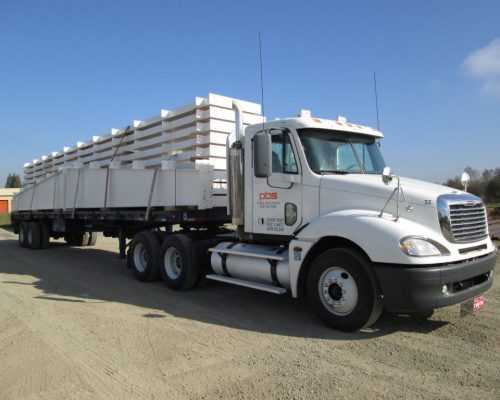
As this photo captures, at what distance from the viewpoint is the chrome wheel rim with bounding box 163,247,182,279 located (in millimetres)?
7973

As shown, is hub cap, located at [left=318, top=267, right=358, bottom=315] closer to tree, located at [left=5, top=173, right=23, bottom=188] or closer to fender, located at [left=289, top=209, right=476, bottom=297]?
fender, located at [left=289, top=209, right=476, bottom=297]

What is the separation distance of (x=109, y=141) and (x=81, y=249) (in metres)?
5.67

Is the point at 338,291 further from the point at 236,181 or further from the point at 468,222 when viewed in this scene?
the point at 236,181

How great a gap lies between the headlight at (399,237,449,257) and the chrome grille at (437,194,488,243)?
291 mm

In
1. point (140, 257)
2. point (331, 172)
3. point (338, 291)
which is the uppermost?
point (331, 172)

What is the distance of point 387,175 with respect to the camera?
5.00m

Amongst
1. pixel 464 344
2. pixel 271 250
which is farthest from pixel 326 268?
pixel 464 344

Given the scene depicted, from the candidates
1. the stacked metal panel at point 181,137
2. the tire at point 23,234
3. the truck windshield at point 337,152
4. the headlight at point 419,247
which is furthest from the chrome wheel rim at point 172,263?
the tire at point 23,234

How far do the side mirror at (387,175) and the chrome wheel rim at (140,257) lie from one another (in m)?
5.26

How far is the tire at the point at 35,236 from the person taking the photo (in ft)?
49.3

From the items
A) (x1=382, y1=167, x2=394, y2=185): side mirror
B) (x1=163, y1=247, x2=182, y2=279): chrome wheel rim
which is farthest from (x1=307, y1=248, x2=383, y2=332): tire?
(x1=163, y1=247, x2=182, y2=279): chrome wheel rim

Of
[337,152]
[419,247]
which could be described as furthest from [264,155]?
[419,247]

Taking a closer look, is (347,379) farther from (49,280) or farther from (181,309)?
(49,280)

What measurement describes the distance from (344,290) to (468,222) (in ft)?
5.72
